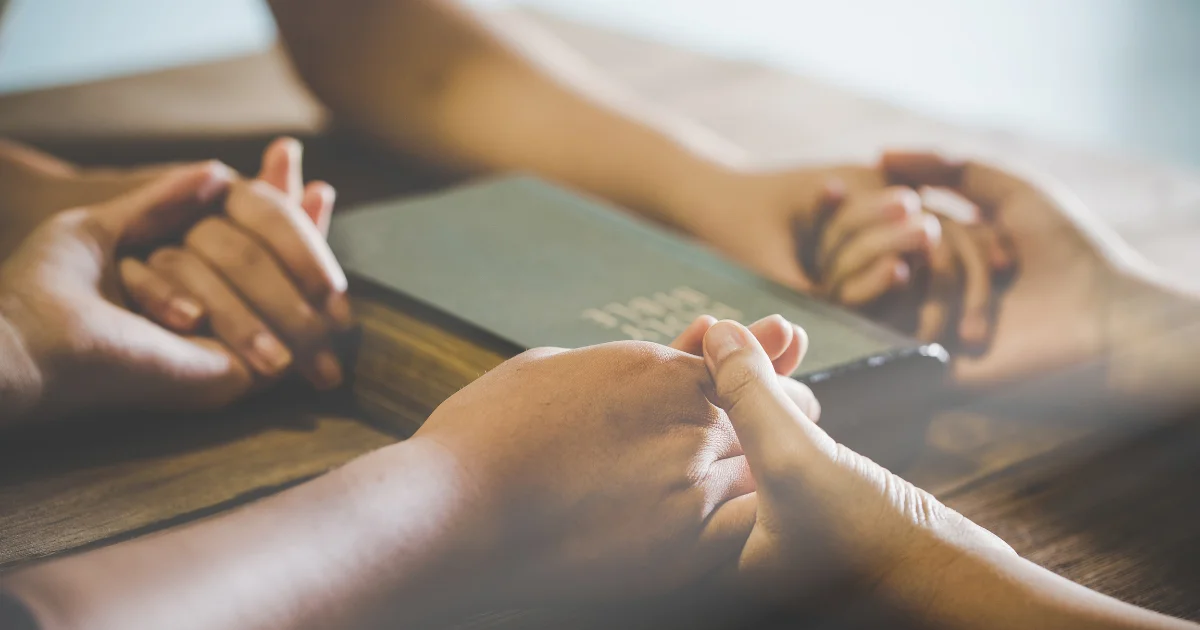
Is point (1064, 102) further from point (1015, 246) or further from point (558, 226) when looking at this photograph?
point (558, 226)

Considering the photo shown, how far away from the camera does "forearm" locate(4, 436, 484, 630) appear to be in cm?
24

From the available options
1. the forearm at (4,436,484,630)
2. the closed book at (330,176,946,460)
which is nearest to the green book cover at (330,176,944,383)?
the closed book at (330,176,946,460)

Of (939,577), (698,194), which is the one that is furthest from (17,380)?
(698,194)

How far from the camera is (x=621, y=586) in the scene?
31 centimetres

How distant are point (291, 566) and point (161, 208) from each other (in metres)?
0.27

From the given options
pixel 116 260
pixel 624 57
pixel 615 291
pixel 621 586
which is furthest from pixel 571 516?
pixel 624 57

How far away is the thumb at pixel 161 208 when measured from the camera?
1.56 ft

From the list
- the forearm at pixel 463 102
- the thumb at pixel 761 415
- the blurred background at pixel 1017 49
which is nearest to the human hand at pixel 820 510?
the thumb at pixel 761 415

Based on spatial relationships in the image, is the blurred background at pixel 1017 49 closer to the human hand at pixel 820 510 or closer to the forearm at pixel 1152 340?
the forearm at pixel 1152 340

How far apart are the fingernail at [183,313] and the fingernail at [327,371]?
53 mm

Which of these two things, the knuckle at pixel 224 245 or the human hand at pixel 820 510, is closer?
the human hand at pixel 820 510

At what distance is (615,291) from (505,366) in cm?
12

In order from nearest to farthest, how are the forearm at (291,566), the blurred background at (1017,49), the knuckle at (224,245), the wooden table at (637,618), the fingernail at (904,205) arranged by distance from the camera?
the forearm at (291,566) → the wooden table at (637,618) → the knuckle at (224,245) → the fingernail at (904,205) → the blurred background at (1017,49)

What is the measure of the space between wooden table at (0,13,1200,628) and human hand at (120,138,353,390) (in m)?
0.02
